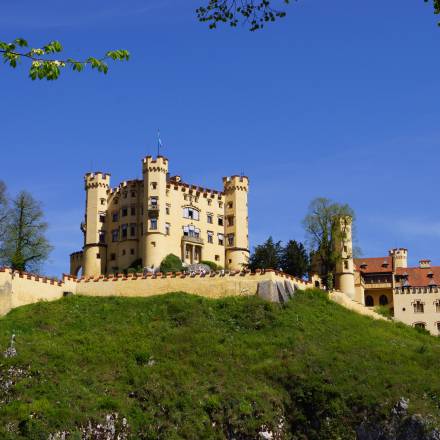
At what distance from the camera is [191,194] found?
9725 centimetres

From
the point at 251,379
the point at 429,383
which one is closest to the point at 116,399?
the point at 251,379

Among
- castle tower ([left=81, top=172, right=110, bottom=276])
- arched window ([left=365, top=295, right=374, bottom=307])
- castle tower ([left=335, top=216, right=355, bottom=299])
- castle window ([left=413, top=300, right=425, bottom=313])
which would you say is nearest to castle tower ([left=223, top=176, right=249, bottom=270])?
castle tower ([left=335, top=216, right=355, bottom=299])

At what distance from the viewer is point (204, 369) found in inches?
2331

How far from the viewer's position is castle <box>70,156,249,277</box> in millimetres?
92312

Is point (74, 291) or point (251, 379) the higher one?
point (74, 291)

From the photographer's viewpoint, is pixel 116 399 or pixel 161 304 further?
pixel 161 304

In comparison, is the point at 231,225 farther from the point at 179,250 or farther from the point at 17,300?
the point at 17,300

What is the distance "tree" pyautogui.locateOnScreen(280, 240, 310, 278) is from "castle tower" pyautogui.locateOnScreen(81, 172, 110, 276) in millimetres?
20677

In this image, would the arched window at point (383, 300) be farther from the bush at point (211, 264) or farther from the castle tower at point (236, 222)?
the bush at point (211, 264)

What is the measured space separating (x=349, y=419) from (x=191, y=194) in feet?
153

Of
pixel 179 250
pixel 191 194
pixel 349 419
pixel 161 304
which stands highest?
pixel 191 194

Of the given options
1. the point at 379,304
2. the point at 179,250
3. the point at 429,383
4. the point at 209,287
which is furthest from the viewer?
the point at 379,304

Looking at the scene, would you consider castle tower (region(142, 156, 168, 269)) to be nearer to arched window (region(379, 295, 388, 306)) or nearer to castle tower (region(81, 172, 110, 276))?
castle tower (region(81, 172, 110, 276))

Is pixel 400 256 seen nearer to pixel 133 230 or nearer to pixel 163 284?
pixel 133 230
